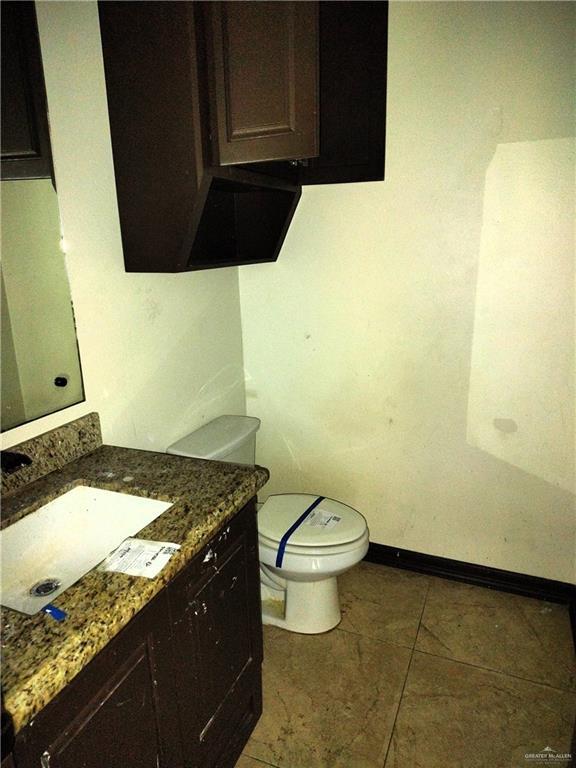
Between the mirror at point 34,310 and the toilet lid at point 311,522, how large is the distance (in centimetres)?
88

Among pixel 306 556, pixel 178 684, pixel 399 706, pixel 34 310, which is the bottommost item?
pixel 399 706

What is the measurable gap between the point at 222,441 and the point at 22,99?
118cm

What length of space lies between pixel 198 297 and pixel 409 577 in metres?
1.57

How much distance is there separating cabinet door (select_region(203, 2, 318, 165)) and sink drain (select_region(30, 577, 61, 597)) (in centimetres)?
113

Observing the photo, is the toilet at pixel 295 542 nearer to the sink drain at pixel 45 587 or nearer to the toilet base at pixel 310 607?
the toilet base at pixel 310 607

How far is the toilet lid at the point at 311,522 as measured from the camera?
1.78 meters

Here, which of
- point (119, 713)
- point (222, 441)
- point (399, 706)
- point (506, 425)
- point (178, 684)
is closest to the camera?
point (119, 713)

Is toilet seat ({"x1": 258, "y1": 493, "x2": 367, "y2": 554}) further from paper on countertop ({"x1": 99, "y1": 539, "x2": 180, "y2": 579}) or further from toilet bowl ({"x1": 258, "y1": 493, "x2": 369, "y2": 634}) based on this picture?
paper on countertop ({"x1": 99, "y1": 539, "x2": 180, "y2": 579})

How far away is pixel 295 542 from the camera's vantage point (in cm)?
177

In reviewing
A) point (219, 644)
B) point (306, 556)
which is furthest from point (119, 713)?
point (306, 556)

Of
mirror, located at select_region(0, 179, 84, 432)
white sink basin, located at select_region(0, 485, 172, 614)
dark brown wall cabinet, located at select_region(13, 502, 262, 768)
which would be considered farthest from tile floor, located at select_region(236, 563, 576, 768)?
mirror, located at select_region(0, 179, 84, 432)

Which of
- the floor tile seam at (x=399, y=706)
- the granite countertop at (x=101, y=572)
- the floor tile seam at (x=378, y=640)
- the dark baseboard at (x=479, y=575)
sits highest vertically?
the granite countertop at (x=101, y=572)

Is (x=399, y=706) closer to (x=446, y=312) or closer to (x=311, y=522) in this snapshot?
(x=311, y=522)

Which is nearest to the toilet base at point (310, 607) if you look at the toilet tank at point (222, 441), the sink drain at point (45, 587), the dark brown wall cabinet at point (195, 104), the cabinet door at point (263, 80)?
the toilet tank at point (222, 441)
